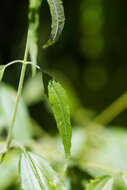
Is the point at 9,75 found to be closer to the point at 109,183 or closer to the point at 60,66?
the point at 60,66

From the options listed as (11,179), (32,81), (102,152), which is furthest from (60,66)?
(11,179)

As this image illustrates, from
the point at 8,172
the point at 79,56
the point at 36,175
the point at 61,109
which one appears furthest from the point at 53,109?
the point at 79,56

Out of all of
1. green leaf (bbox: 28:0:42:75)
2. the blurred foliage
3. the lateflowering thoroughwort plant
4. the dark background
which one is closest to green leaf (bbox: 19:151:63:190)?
the lateflowering thoroughwort plant

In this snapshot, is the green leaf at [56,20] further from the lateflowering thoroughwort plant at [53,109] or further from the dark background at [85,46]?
the dark background at [85,46]

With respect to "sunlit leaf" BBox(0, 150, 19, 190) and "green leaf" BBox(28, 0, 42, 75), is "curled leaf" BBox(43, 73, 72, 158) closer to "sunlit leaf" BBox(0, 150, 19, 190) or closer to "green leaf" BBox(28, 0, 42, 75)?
"green leaf" BBox(28, 0, 42, 75)

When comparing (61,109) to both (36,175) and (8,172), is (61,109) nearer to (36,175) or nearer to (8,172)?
Result: (36,175)

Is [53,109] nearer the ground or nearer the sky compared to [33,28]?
nearer the ground
